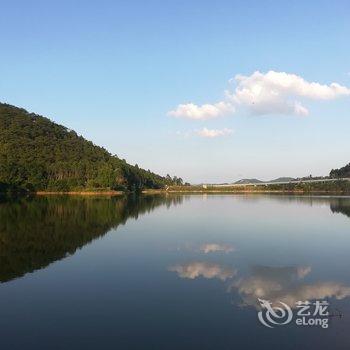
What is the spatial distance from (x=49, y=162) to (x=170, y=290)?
115634 millimetres

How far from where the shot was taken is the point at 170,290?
1512 centimetres

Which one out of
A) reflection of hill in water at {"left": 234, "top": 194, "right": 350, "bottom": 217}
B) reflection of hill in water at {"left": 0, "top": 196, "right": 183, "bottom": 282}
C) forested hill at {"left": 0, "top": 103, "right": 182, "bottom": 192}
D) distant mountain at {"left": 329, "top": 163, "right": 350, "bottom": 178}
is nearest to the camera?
reflection of hill in water at {"left": 0, "top": 196, "right": 183, "bottom": 282}

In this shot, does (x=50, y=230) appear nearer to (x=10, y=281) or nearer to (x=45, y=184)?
(x=10, y=281)

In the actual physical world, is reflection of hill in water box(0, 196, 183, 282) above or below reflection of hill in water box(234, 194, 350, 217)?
below

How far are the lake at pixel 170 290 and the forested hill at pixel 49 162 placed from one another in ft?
272

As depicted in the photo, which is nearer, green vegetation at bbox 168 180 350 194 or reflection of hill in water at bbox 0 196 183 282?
reflection of hill in water at bbox 0 196 183 282

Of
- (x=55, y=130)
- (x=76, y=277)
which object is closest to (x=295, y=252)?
(x=76, y=277)

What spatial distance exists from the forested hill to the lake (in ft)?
272

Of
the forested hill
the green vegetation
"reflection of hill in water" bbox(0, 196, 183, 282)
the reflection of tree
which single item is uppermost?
the forested hill

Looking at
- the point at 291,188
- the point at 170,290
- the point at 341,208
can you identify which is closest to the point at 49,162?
the point at 341,208

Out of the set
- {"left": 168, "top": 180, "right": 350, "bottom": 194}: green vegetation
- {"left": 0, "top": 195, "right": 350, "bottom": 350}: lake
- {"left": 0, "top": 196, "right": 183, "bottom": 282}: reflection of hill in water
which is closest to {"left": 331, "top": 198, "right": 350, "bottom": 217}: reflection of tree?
{"left": 0, "top": 195, "right": 350, "bottom": 350}: lake

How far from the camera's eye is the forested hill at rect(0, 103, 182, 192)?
4419 inches

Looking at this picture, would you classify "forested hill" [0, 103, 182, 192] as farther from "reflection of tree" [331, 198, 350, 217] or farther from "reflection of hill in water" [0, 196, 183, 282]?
"reflection of hill in water" [0, 196, 183, 282]

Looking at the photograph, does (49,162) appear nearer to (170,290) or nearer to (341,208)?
(341,208)
